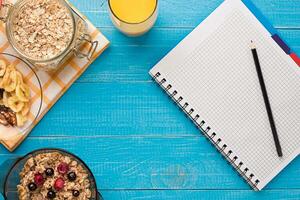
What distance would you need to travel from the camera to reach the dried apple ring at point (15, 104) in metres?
0.93

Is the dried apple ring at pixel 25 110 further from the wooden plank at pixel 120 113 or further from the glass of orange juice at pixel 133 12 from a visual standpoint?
the glass of orange juice at pixel 133 12

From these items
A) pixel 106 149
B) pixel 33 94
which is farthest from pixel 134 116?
pixel 33 94

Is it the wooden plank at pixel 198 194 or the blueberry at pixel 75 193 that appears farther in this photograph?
the wooden plank at pixel 198 194

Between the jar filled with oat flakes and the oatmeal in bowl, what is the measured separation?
170 millimetres

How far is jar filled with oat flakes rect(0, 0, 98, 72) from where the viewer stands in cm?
89

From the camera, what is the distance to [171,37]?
Answer: 996 mm

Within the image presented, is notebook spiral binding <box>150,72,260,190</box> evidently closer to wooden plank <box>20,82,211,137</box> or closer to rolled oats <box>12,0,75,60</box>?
wooden plank <box>20,82,211,137</box>

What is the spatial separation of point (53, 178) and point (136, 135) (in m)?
0.20

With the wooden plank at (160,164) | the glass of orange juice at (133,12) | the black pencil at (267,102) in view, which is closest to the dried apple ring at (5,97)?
the wooden plank at (160,164)

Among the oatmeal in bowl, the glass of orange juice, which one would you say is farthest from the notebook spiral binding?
the oatmeal in bowl

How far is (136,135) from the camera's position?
3.23ft

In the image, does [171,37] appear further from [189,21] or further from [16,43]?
[16,43]

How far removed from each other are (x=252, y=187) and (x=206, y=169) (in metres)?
0.10

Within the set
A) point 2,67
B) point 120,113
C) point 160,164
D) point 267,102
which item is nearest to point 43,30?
point 2,67
